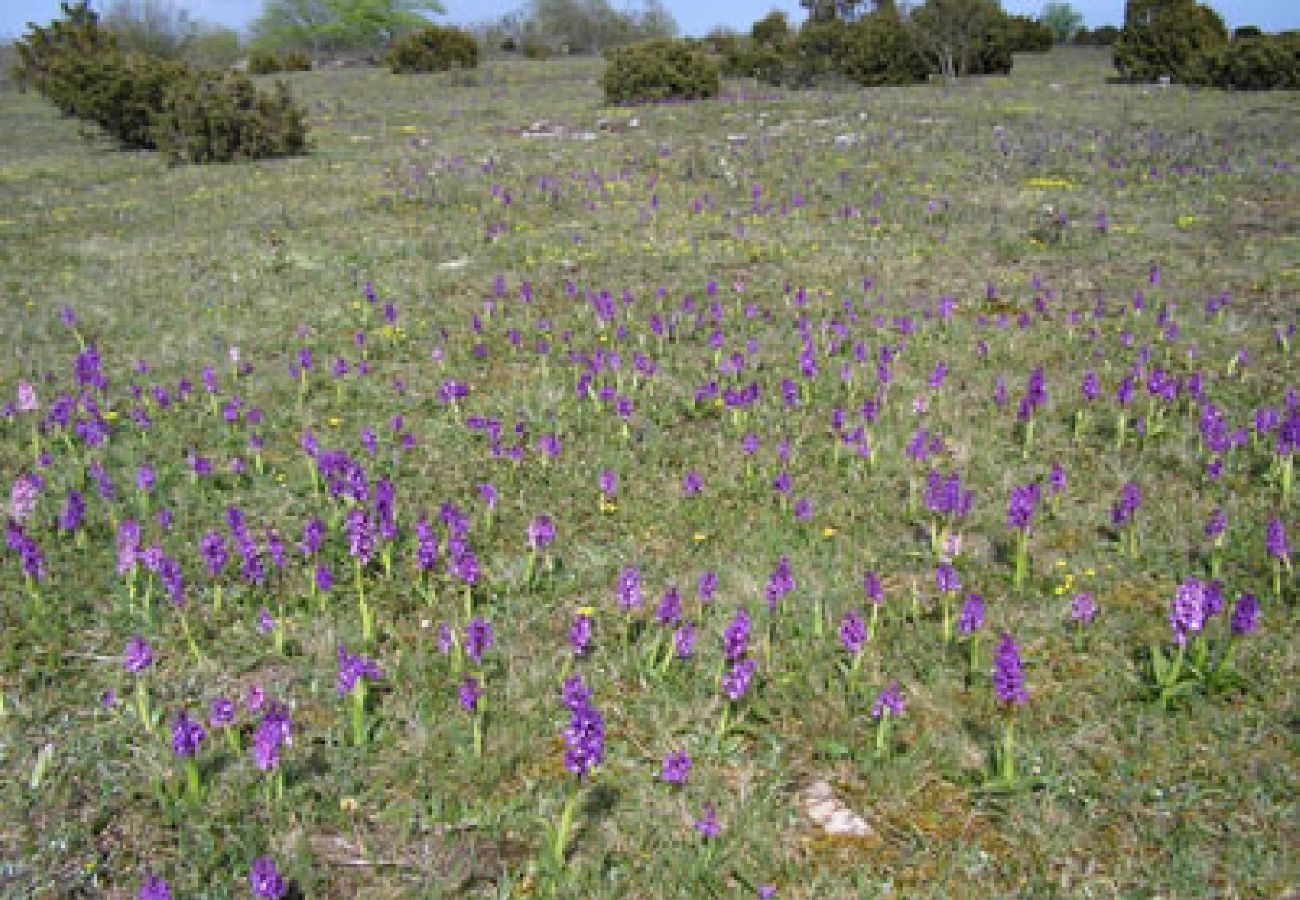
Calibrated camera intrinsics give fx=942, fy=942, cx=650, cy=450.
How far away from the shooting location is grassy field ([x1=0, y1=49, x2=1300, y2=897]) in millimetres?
3230

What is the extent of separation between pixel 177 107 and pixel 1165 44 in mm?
29382

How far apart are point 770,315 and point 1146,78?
29037 millimetres

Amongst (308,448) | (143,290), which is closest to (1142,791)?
(308,448)

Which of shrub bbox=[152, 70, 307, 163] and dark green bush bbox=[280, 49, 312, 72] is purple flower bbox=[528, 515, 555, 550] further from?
dark green bush bbox=[280, 49, 312, 72]

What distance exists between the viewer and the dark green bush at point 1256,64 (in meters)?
25.8

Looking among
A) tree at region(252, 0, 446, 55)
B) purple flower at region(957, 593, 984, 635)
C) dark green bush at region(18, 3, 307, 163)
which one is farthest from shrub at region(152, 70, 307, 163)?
tree at region(252, 0, 446, 55)

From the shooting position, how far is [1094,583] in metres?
4.55

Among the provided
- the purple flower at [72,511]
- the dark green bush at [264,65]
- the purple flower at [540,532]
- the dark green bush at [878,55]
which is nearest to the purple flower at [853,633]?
the purple flower at [540,532]

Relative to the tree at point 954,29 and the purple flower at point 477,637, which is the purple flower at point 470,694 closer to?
the purple flower at point 477,637

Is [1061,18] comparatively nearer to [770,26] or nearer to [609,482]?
[770,26]

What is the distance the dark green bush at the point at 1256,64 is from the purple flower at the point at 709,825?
30363 millimetres

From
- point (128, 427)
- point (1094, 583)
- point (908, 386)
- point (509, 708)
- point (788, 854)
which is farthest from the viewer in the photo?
point (908, 386)

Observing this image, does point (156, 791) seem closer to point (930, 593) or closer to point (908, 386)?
point (930, 593)

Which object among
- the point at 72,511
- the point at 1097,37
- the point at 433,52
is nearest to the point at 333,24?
the point at 433,52
